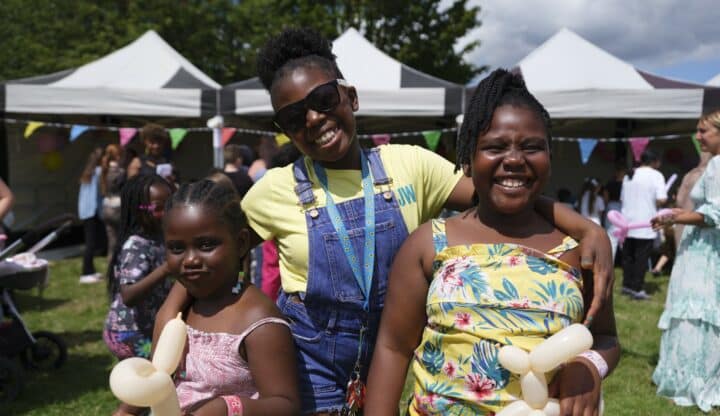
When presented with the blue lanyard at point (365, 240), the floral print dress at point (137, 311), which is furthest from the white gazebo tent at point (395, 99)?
the blue lanyard at point (365, 240)

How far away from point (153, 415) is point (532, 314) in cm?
82

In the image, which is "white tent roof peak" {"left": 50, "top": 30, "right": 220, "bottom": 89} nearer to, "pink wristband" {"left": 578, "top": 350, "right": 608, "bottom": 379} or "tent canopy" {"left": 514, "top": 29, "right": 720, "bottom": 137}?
"tent canopy" {"left": 514, "top": 29, "right": 720, "bottom": 137}

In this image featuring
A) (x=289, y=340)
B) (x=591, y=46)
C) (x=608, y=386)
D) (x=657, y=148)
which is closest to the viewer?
(x=289, y=340)

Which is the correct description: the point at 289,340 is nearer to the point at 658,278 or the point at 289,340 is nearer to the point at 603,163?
the point at 658,278

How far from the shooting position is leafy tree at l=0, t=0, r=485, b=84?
1797 centimetres

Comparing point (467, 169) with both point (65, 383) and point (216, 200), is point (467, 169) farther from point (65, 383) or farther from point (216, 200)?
point (65, 383)

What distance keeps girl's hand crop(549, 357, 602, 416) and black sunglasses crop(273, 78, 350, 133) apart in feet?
2.88

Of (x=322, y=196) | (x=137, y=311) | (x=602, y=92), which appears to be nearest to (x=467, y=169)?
(x=322, y=196)

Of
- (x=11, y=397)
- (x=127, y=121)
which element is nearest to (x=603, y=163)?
(x=127, y=121)

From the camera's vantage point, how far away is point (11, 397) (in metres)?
4.08

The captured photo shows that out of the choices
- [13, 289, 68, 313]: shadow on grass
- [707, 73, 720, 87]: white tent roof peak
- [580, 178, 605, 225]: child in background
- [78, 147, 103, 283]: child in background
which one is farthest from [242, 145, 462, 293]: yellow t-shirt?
[707, 73, 720, 87]: white tent roof peak

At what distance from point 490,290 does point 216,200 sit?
768mm

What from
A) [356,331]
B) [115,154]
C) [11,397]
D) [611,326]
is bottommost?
[11,397]

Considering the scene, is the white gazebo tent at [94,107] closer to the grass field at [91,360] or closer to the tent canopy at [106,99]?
the tent canopy at [106,99]
